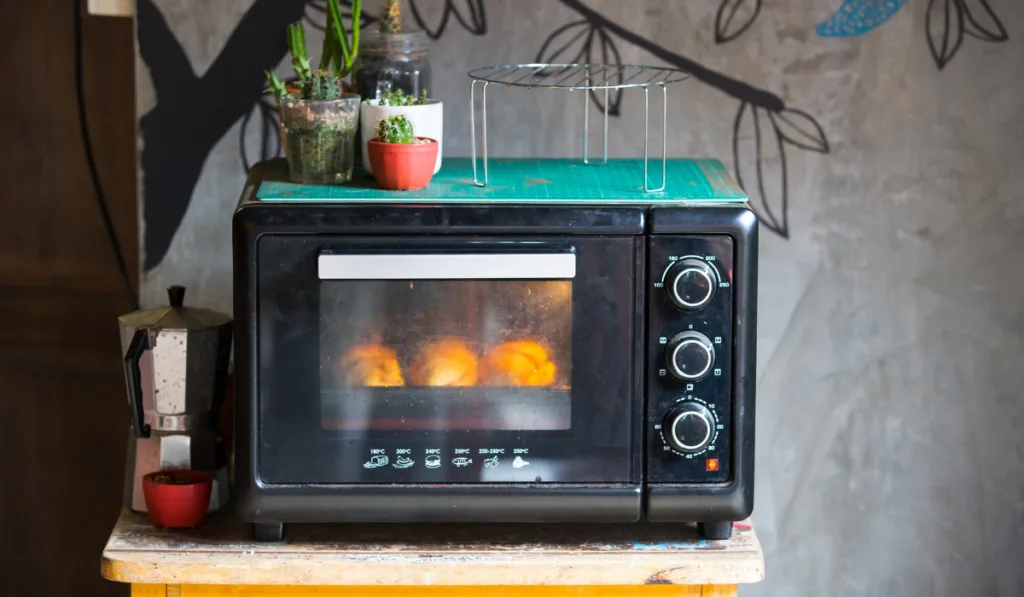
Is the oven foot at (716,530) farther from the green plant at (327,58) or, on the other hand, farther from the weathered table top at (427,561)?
the green plant at (327,58)

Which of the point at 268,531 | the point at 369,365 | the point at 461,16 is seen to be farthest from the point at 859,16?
the point at 268,531

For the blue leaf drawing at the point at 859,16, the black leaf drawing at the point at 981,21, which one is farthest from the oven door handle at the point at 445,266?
the black leaf drawing at the point at 981,21

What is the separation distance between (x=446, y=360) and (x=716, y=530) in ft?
1.27

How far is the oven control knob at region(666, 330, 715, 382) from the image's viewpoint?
4.51 feet

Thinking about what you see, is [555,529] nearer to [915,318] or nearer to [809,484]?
[809,484]

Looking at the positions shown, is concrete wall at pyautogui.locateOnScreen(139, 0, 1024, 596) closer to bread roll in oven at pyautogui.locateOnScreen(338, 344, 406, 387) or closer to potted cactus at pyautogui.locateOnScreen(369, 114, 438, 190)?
potted cactus at pyautogui.locateOnScreen(369, 114, 438, 190)

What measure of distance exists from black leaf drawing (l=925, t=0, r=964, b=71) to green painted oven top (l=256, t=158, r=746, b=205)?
1.38 ft

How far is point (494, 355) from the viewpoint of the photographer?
1401mm

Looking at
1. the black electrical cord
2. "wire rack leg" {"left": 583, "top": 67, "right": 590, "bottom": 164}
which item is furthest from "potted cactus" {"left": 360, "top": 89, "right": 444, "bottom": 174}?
the black electrical cord

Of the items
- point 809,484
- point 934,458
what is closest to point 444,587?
point 809,484

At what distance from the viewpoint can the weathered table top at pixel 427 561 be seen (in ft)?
4.61

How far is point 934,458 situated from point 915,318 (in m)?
0.22

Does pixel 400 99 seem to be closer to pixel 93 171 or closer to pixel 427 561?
pixel 427 561

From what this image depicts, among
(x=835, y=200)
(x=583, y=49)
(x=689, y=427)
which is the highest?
(x=583, y=49)
